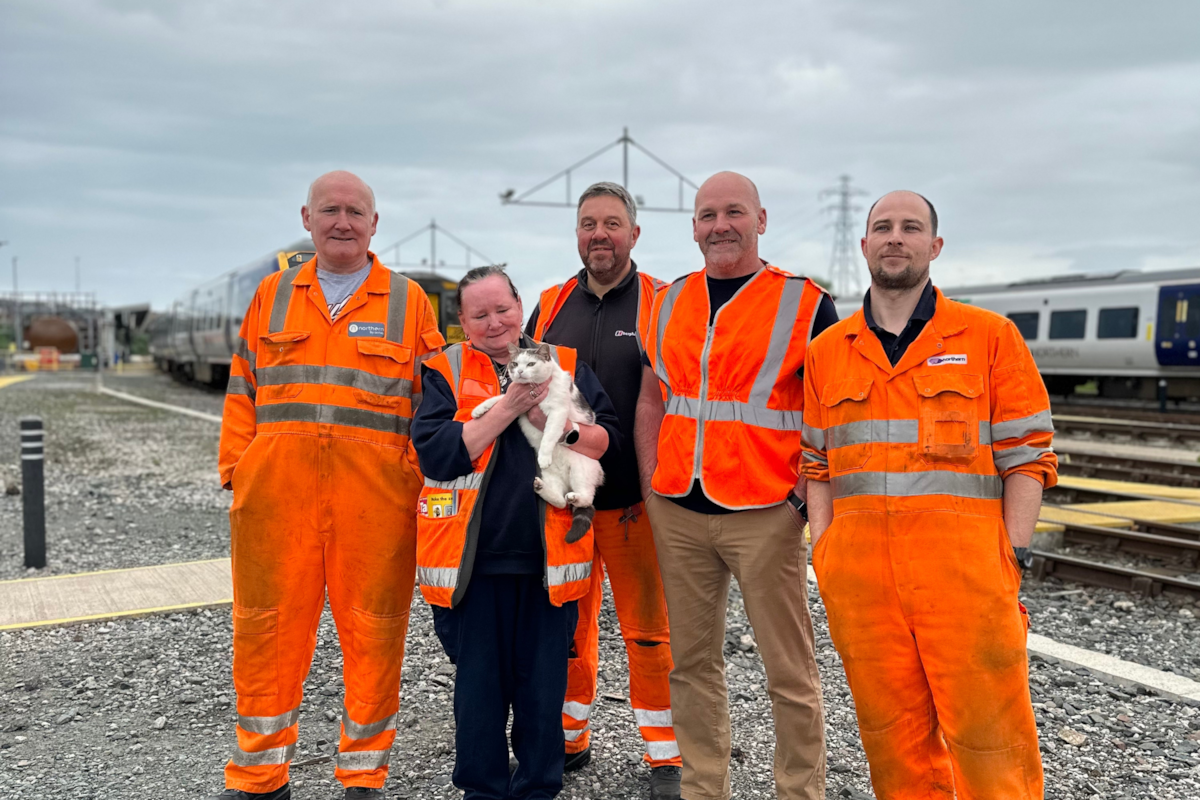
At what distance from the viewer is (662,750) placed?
12.6 ft

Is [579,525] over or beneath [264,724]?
over

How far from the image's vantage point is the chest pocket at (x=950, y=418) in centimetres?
274

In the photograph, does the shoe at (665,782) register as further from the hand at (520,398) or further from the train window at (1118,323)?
the train window at (1118,323)

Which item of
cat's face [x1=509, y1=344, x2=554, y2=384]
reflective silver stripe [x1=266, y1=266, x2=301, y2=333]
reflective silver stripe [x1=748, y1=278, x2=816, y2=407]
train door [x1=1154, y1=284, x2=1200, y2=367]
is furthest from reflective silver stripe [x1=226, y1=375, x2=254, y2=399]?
train door [x1=1154, y1=284, x2=1200, y2=367]

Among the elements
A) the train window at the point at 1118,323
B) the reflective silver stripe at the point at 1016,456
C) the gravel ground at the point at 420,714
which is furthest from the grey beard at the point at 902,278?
the train window at the point at 1118,323

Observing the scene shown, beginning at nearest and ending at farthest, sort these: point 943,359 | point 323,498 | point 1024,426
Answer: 1. point 1024,426
2. point 943,359
3. point 323,498

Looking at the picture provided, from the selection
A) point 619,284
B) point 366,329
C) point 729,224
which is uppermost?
point 729,224

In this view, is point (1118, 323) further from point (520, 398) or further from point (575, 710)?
point (520, 398)

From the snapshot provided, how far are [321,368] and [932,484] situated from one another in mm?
2332

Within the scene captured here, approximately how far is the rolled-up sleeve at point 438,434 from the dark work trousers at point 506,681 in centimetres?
42

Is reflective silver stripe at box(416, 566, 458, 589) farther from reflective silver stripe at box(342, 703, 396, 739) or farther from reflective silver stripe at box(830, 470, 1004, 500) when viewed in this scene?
reflective silver stripe at box(830, 470, 1004, 500)

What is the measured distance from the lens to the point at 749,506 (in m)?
3.24

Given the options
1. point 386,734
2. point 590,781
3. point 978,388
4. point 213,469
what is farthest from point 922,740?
point 213,469

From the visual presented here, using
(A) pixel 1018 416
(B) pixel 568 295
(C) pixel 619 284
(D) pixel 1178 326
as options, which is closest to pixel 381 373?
(B) pixel 568 295
